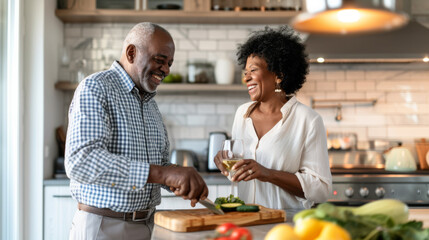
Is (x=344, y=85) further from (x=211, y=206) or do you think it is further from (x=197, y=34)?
(x=211, y=206)

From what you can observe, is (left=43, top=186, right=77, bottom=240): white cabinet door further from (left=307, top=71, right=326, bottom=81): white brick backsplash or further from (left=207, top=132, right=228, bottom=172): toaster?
(left=307, top=71, right=326, bottom=81): white brick backsplash

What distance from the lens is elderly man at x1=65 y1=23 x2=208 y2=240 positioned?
5.65ft

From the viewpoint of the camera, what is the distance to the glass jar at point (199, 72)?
167 inches

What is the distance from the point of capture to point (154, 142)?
6.92 feet

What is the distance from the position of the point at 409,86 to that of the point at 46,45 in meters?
3.26

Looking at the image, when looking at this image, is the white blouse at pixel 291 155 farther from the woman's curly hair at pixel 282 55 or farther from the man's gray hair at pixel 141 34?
the man's gray hair at pixel 141 34

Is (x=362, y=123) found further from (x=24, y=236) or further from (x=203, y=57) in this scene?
(x=24, y=236)

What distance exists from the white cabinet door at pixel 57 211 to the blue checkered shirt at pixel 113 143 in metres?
1.71

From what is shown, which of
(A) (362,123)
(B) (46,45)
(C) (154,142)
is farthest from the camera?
(A) (362,123)

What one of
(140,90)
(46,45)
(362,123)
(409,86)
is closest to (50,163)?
(46,45)

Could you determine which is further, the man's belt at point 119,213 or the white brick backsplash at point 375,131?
the white brick backsplash at point 375,131

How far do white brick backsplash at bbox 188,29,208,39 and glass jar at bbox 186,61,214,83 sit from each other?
301mm

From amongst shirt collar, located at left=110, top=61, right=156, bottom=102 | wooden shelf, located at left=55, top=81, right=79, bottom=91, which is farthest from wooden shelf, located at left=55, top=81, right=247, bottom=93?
shirt collar, located at left=110, top=61, right=156, bottom=102

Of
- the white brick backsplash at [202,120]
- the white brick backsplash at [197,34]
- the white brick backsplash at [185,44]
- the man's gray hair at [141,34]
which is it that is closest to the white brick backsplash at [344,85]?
the white brick backsplash at [202,120]
